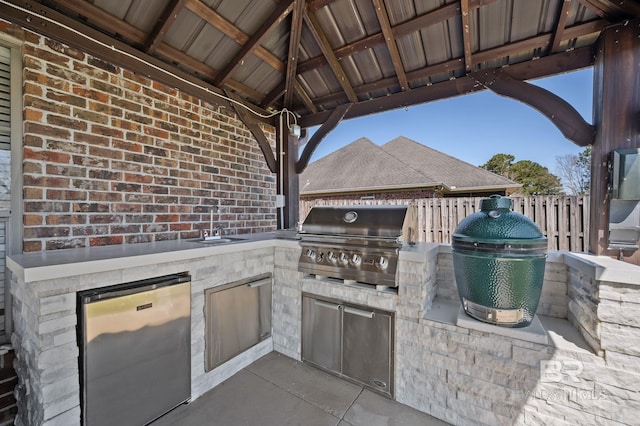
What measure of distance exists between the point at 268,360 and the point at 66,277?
6.72 feet

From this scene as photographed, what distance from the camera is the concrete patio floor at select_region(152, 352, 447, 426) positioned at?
200 centimetres

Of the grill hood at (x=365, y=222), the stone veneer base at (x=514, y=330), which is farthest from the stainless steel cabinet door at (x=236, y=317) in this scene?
the stone veneer base at (x=514, y=330)

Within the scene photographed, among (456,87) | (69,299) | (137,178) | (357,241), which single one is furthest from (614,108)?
(137,178)

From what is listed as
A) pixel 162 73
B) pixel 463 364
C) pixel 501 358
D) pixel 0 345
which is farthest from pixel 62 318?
pixel 501 358

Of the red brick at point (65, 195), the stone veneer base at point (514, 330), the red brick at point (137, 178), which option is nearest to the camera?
the stone veneer base at point (514, 330)

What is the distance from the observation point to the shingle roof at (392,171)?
8.48 metres

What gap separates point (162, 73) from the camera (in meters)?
2.71

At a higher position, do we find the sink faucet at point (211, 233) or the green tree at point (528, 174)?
the green tree at point (528, 174)

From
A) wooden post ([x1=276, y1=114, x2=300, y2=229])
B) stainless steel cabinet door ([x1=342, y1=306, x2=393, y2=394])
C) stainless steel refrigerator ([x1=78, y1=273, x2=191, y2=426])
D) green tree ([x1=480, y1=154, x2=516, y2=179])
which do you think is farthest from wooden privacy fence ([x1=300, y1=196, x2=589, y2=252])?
green tree ([x1=480, y1=154, x2=516, y2=179])

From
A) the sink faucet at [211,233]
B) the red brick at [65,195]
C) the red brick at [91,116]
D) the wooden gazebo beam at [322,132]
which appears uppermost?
the wooden gazebo beam at [322,132]

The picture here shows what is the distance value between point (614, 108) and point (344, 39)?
2533mm

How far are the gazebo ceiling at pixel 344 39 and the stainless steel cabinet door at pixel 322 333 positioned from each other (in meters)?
2.65
